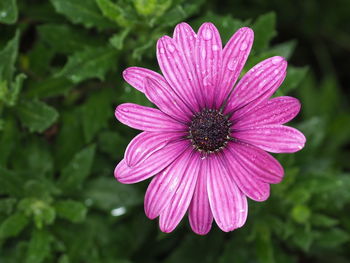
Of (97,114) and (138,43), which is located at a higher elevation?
(138,43)

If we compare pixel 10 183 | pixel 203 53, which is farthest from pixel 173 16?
pixel 10 183

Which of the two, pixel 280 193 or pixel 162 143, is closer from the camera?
pixel 162 143

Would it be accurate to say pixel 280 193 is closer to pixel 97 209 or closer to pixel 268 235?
pixel 268 235

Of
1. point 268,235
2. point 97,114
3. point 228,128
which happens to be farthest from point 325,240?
point 97,114

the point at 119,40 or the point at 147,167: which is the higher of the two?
the point at 119,40

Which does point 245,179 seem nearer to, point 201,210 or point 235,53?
point 201,210
